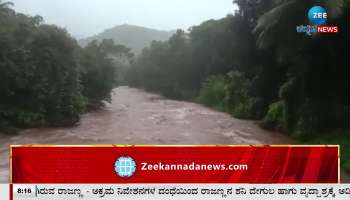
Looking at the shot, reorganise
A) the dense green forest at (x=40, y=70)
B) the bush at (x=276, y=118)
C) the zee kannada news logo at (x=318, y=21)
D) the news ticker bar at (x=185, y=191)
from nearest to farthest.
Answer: the news ticker bar at (x=185, y=191), the zee kannada news logo at (x=318, y=21), the dense green forest at (x=40, y=70), the bush at (x=276, y=118)

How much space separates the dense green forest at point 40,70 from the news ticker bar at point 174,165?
2559mm

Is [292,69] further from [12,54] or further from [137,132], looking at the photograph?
[12,54]

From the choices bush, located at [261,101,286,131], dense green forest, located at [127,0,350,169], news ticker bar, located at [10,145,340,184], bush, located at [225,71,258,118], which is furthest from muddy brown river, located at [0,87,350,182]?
news ticker bar, located at [10,145,340,184]

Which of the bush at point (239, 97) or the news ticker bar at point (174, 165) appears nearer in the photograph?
the news ticker bar at point (174, 165)

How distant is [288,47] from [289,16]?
0.39 m

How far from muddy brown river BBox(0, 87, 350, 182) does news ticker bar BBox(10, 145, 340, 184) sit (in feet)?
3.44

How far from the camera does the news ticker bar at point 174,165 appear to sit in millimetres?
5145

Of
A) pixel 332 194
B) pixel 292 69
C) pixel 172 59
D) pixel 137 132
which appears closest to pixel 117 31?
pixel 137 132

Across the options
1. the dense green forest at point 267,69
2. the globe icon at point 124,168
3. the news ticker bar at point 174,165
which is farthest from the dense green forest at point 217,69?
the globe icon at point 124,168

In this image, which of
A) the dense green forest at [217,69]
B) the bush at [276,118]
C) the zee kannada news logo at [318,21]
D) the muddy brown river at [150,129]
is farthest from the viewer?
the bush at [276,118]

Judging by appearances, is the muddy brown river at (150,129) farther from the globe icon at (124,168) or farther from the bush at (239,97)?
the globe icon at (124,168)

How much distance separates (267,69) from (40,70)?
3.43 meters

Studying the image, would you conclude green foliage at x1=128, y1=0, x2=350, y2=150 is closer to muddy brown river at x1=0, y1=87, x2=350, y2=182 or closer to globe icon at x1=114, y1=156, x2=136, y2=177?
muddy brown river at x1=0, y1=87, x2=350, y2=182

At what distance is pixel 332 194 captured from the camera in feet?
17.0
